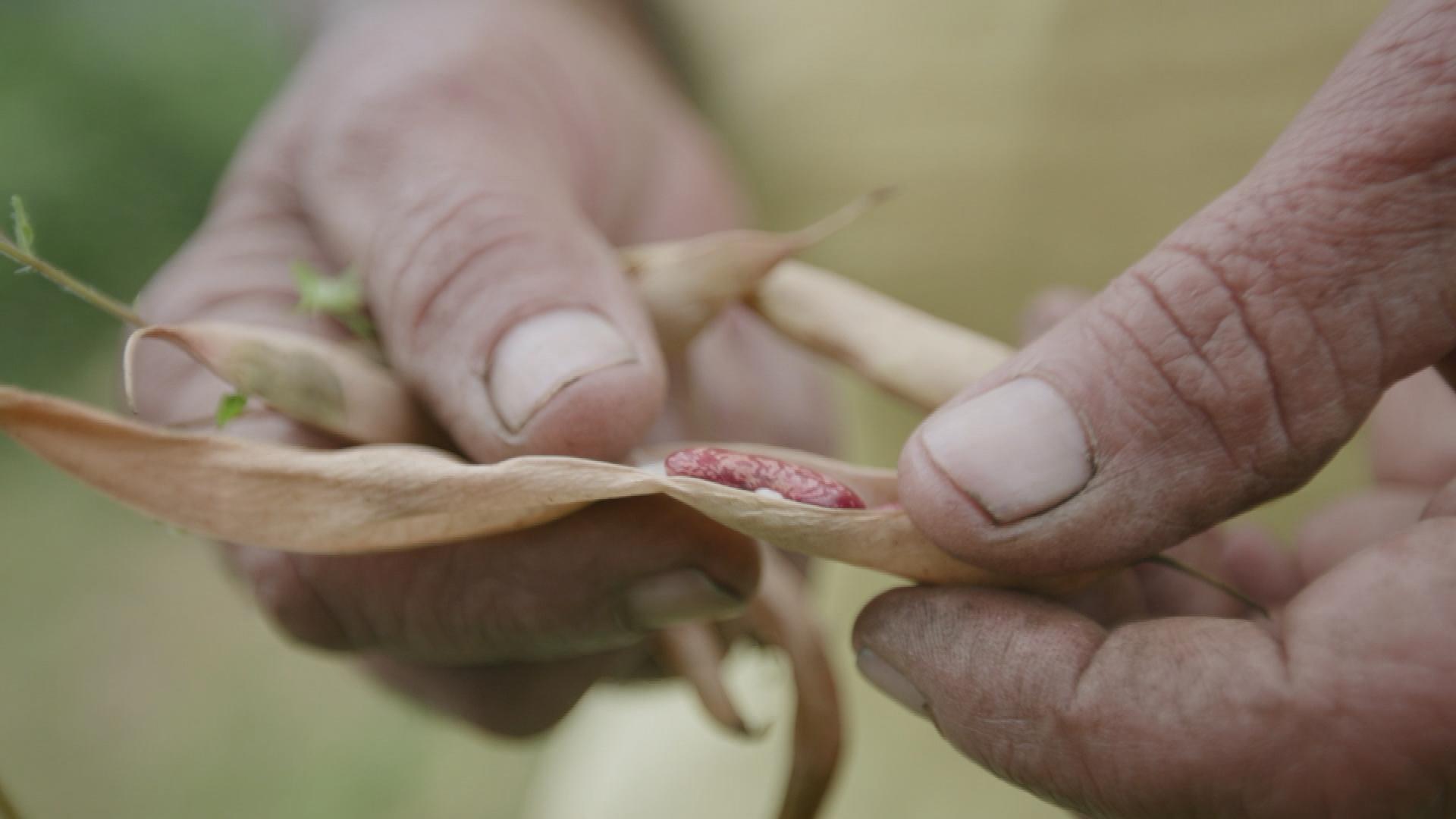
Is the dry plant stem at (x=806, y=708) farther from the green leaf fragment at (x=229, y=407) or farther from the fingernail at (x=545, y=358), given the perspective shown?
the green leaf fragment at (x=229, y=407)

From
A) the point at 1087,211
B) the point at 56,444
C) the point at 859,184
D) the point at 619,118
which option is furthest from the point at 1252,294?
the point at 859,184

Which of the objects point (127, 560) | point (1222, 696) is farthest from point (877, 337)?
point (127, 560)

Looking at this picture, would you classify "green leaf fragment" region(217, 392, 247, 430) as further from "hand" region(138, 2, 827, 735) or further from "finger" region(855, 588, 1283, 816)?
"finger" region(855, 588, 1283, 816)

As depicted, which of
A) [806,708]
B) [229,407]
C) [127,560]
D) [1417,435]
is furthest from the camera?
[127,560]

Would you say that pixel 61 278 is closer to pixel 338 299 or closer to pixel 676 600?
pixel 338 299

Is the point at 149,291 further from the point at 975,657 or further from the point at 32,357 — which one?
the point at 975,657

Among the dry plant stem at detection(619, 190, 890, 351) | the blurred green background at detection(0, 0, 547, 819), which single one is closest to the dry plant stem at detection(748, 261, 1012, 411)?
the dry plant stem at detection(619, 190, 890, 351)
